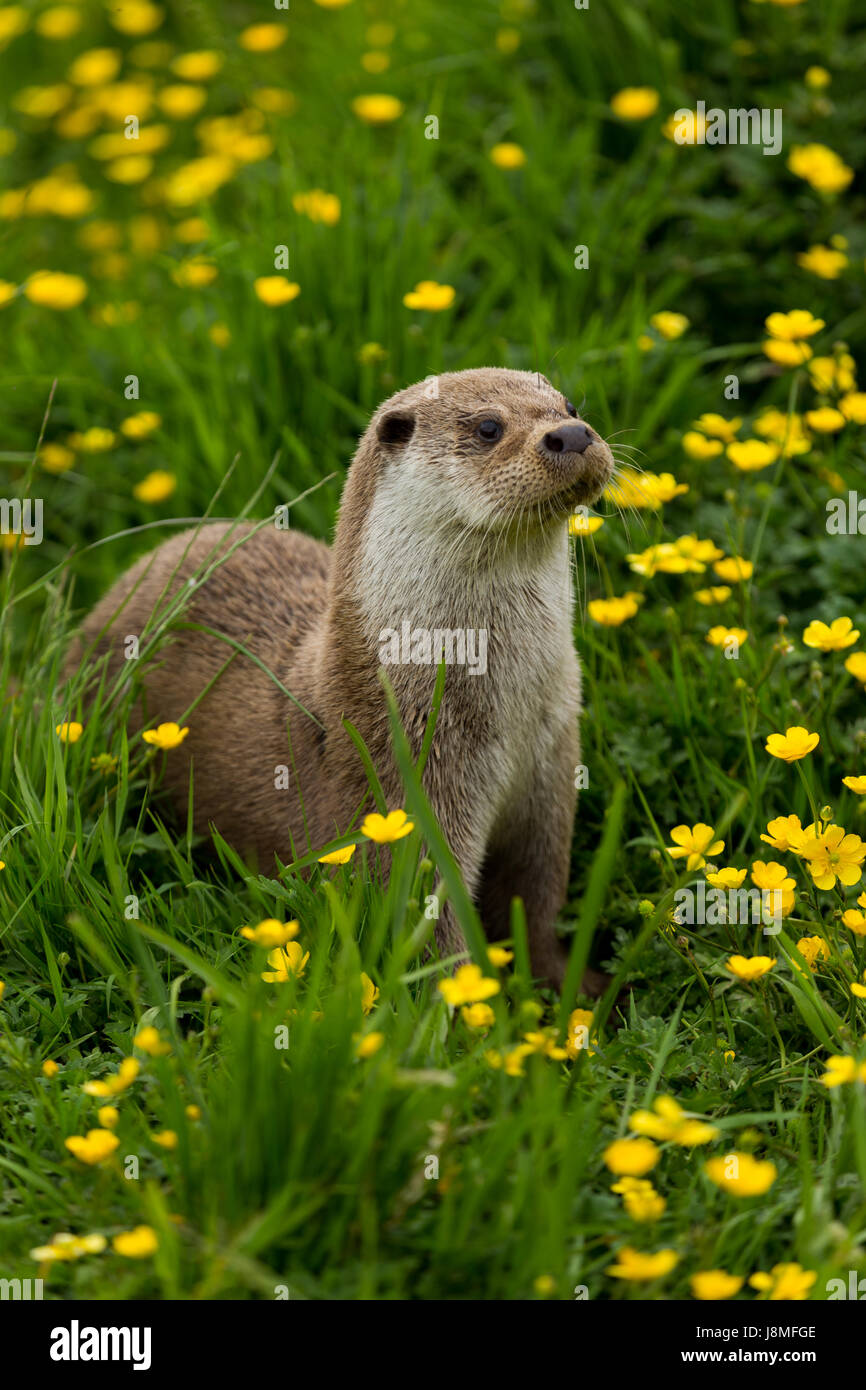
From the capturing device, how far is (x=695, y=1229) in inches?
108

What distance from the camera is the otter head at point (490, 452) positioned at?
344 cm

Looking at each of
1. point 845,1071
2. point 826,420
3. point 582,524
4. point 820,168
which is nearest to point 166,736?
point 582,524

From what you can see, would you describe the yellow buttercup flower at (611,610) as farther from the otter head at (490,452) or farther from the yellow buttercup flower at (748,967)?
the yellow buttercup flower at (748,967)

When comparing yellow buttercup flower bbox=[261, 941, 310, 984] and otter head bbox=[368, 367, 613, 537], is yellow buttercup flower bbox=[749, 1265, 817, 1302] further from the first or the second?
otter head bbox=[368, 367, 613, 537]

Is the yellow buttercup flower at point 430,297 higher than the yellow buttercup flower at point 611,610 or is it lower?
higher

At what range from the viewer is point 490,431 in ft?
12.0

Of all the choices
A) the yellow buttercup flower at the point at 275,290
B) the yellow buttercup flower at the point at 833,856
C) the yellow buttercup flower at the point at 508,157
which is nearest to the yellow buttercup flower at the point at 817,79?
the yellow buttercup flower at the point at 508,157

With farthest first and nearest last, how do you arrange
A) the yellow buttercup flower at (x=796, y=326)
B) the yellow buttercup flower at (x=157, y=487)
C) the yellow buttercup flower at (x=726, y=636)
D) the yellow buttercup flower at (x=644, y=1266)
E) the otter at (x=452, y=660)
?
the yellow buttercup flower at (x=157, y=487) < the yellow buttercup flower at (x=796, y=326) < the yellow buttercup flower at (x=726, y=636) < the otter at (x=452, y=660) < the yellow buttercup flower at (x=644, y=1266)

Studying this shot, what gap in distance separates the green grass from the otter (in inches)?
8.4

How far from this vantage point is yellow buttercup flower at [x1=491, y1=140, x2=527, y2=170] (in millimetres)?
5840

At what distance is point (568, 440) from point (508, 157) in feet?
9.31

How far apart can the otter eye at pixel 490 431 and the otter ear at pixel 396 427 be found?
0.20 m

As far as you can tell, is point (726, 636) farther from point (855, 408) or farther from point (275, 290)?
point (275, 290)

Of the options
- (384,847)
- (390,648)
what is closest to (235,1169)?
(384,847)
